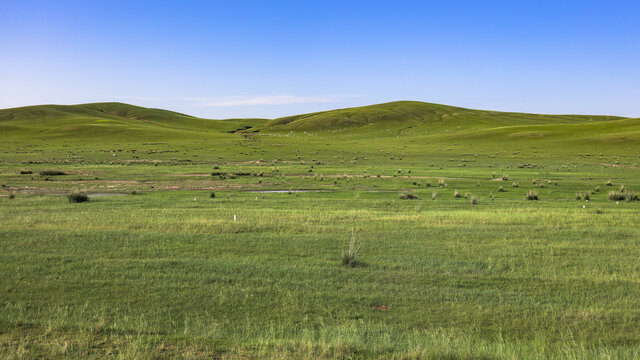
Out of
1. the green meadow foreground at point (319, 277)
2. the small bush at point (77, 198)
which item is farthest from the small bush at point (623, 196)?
the small bush at point (77, 198)

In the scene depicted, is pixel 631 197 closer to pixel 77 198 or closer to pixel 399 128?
pixel 77 198

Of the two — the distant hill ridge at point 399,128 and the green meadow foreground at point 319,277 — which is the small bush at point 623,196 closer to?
the green meadow foreground at point 319,277

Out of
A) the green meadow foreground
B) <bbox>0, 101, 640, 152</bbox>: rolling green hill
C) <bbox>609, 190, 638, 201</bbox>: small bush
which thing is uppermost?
<bbox>0, 101, 640, 152</bbox>: rolling green hill

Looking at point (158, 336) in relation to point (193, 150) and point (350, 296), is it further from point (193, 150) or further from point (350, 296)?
point (193, 150)

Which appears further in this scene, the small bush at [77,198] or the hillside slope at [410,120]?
the hillside slope at [410,120]

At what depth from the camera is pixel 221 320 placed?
9.54 m

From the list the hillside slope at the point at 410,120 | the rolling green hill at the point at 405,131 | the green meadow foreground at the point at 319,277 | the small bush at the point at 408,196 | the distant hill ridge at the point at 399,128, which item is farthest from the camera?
the hillside slope at the point at 410,120

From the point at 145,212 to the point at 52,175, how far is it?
98.6 feet

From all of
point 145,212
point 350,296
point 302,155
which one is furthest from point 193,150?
point 350,296

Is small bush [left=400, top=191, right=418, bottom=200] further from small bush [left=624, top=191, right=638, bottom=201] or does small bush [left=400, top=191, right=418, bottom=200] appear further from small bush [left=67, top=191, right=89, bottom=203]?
small bush [left=67, top=191, right=89, bottom=203]

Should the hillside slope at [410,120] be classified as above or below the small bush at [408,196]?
above

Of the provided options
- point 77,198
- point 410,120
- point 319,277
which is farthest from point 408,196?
point 410,120

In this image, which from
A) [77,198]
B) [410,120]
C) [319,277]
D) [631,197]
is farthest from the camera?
[410,120]

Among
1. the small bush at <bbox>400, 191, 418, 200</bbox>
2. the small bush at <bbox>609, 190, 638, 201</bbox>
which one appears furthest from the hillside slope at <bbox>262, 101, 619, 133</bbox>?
the small bush at <bbox>400, 191, 418, 200</bbox>
